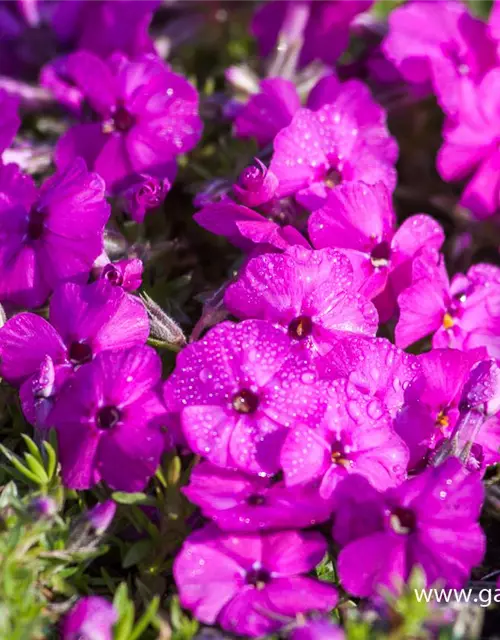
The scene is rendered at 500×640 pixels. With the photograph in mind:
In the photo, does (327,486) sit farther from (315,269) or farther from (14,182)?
(14,182)

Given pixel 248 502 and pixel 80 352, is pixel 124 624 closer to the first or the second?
pixel 248 502

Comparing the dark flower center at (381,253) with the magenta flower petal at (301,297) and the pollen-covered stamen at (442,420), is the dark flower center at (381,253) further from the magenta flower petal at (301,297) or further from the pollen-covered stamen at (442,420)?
the pollen-covered stamen at (442,420)

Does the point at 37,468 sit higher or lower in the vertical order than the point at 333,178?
lower

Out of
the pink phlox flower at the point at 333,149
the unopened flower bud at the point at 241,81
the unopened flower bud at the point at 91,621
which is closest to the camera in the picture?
the unopened flower bud at the point at 91,621

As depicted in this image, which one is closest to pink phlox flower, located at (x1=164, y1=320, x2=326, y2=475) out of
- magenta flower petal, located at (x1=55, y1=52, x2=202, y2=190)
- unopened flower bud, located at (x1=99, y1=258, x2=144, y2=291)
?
unopened flower bud, located at (x1=99, y1=258, x2=144, y2=291)

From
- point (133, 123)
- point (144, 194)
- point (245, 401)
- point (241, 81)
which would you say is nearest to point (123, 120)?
point (133, 123)

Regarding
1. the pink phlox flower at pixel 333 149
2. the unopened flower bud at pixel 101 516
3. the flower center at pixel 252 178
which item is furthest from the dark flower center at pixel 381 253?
the unopened flower bud at pixel 101 516
